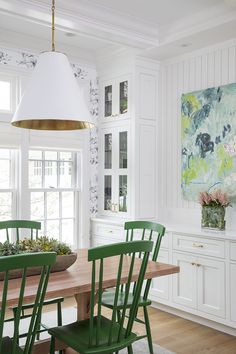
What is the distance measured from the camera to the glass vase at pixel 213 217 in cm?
385

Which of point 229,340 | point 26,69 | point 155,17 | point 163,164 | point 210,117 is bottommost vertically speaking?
point 229,340

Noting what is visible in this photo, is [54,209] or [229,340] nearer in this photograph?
[229,340]

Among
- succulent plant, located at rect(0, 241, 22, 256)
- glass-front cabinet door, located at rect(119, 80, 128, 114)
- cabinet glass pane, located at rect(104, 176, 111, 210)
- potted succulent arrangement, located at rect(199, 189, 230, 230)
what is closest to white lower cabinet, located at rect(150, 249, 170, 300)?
potted succulent arrangement, located at rect(199, 189, 230, 230)

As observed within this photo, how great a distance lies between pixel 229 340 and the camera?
3.48 m

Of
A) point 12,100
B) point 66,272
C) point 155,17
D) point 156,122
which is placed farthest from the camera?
point 156,122

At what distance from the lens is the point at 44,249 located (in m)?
2.57

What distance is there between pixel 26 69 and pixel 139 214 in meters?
2.04

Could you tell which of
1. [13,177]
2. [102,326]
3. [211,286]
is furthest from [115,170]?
[102,326]

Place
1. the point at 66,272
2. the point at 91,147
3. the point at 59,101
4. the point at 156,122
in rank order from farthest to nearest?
the point at 91,147
the point at 156,122
the point at 66,272
the point at 59,101

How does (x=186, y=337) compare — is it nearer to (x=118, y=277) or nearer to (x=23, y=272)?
(x=118, y=277)

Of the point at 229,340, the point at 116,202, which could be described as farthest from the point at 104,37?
the point at 229,340

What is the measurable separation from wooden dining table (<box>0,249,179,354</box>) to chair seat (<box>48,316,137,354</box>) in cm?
21

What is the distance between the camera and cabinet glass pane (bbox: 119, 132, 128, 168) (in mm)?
4730

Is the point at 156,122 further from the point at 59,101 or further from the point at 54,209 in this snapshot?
the point at 59,101
